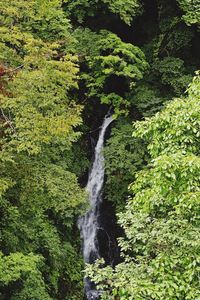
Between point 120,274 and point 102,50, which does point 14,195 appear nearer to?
point 120,274

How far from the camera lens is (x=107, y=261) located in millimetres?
13820

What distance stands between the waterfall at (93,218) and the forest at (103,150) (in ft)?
0.68

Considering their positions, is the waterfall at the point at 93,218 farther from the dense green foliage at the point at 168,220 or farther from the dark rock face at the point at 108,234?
the dense green foliage at the point at 168,220

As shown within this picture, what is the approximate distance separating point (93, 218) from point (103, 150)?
7.84 feet

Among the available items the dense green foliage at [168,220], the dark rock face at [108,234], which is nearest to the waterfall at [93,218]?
the dark rock face at [108,234]

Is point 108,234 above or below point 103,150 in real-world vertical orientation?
below

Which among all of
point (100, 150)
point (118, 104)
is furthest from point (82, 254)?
point (118, 104)

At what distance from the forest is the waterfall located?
21 centimetres

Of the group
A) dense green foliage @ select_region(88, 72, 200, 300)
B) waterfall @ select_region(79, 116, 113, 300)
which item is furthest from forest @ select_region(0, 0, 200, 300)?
waterfall @ select_region(79, 116, 113, 300)

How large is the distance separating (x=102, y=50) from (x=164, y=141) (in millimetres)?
9202

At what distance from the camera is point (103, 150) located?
13.7m

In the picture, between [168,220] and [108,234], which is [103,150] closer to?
[108,234]

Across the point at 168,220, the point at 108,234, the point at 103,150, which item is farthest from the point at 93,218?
the point at 168,220

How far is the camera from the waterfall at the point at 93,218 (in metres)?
13.7
